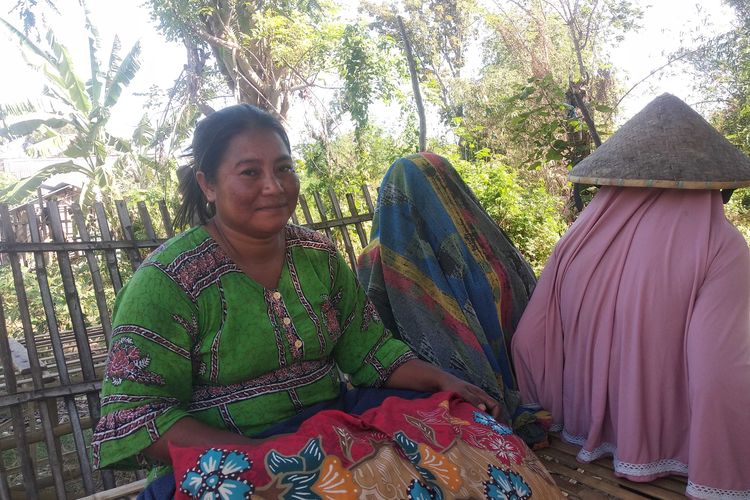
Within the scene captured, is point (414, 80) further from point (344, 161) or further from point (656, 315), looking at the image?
point (344, 161)

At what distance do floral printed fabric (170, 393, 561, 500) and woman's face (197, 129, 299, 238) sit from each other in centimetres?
61

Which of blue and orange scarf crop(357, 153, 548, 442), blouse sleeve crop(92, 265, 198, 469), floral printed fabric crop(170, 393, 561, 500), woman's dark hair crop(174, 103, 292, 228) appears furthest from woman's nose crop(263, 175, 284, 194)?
blue and orange scarf crop(357, 153, 548, 442)

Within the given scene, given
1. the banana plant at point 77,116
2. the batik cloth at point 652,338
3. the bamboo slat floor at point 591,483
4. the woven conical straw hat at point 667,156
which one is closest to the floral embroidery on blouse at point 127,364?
the bamboo slat floor at point 591,483

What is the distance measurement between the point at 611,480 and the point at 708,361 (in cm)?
52

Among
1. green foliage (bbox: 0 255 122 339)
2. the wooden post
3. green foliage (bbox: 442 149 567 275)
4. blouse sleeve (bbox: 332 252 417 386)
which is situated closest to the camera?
blouse sleeve (bbox: 332 252 417 386)

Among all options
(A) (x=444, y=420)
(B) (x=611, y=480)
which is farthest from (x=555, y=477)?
(A) (x=444, y=420)

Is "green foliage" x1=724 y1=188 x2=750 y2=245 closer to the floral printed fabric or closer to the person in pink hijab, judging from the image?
the person in pink hijab

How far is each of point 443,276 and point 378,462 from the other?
48.4 inches

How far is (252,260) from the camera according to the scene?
176 centimetres

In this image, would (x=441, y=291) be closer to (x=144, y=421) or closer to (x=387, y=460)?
(x=387, y=460)

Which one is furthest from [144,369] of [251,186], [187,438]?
[251,186]

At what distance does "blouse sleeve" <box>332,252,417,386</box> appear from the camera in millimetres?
1964

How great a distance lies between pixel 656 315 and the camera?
5.95 ft

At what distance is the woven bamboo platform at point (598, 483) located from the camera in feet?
5.84
